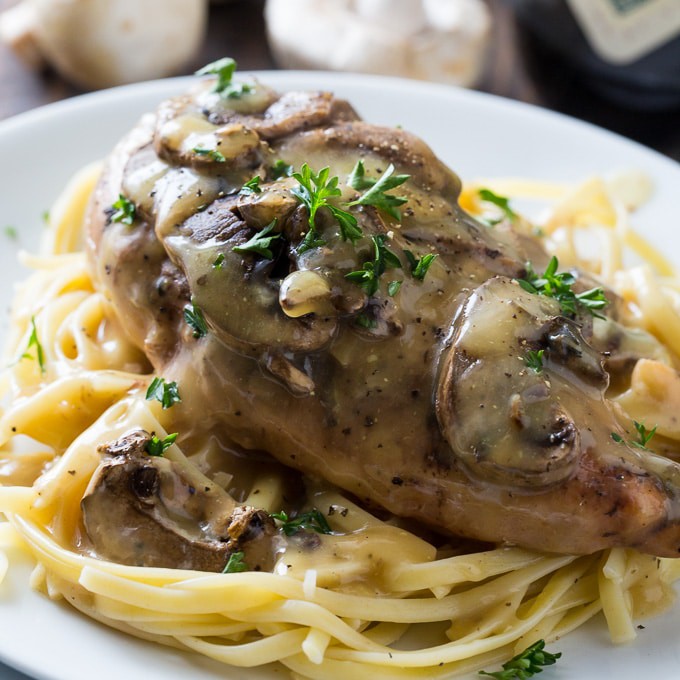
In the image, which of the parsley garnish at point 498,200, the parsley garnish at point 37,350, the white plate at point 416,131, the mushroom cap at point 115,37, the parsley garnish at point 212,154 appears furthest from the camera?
the mushroom cap at point 115,37

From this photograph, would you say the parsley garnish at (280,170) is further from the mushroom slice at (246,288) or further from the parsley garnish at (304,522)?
the parsley garnish at (304,522)

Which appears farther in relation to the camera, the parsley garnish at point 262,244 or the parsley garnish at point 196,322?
the parsley garnish at point 196,322

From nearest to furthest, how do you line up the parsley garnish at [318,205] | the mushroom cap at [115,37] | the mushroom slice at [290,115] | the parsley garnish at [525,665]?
the parsley garnish at [525,665] < the parsley garnish at [318,205] < the mushroom slice at [290,115] < the mushroom cap at [115,37]

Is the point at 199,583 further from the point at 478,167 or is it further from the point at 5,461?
the point at 478,167

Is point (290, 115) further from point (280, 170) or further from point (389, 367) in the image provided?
point (389, 367)

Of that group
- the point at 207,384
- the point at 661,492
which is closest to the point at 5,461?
the point at 207,384

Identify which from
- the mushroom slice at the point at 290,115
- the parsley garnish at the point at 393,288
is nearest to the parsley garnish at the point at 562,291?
the parsley garnish at the point at 393,288
